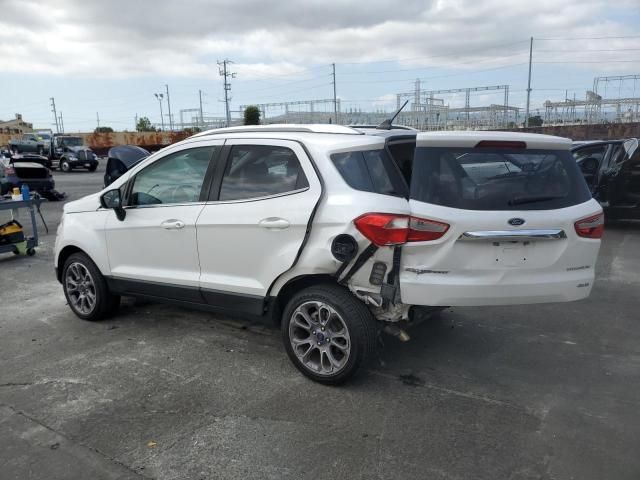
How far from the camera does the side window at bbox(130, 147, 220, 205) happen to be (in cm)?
439

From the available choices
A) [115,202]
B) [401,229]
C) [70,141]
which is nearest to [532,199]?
[401,229]

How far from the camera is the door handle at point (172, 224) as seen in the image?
172 inches

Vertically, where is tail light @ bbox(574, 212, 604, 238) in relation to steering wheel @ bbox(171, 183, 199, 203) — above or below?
below

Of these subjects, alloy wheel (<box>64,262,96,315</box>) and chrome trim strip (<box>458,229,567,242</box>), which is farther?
alloy wheel (<box>64,262,96,315</box>)

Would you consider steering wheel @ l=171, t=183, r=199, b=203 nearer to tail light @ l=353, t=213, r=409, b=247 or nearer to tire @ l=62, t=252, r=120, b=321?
tire @ l=62, t=252, r=120, b=321

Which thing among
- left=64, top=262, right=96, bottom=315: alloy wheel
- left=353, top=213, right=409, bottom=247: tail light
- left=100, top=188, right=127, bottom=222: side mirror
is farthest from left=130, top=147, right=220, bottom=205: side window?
left=353, top=213, right=409, bottom=247: tail light

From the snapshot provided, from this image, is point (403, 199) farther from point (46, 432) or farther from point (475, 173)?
point (46, 432)

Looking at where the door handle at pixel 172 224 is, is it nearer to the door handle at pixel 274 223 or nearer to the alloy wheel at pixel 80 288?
the door handle at pixel 274 223

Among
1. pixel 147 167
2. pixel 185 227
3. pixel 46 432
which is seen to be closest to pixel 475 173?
pixel 185 227

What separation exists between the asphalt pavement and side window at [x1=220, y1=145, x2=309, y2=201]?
4.52ft

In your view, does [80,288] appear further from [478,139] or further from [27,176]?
[27,176]

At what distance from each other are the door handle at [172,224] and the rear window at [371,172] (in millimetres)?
1488

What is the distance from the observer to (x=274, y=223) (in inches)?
149

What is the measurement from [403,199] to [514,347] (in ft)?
6.42
